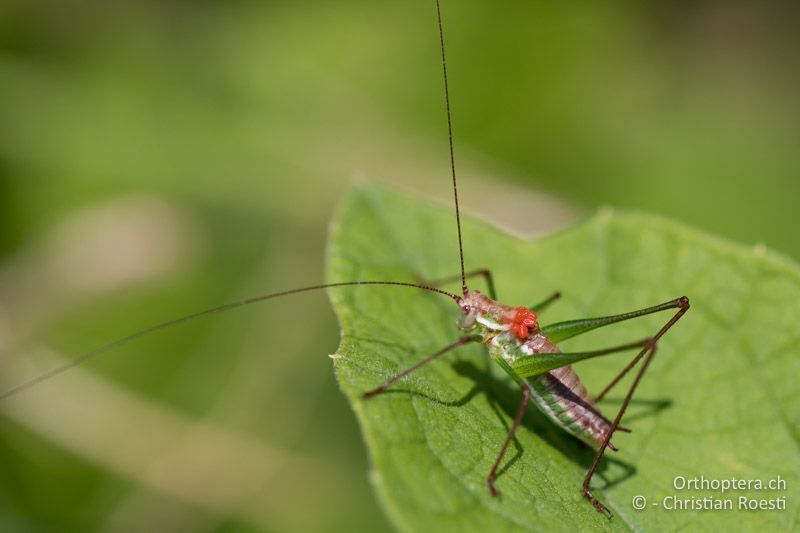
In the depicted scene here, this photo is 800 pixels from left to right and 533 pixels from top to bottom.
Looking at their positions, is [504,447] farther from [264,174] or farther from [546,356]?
[264,174]

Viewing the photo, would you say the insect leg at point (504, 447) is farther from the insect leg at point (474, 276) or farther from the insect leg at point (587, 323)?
the insect leg at point (474, 276)

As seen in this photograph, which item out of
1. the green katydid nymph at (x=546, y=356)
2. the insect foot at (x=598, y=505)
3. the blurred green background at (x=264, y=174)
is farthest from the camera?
the blurred green background at (x=264, y=174)

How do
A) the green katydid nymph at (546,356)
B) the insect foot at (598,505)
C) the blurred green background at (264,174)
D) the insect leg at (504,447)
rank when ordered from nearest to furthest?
the insect leg at (504,447), the insect foot at (598,505), the green katydid nymph at (546,356), the blurred green background at (264,174)

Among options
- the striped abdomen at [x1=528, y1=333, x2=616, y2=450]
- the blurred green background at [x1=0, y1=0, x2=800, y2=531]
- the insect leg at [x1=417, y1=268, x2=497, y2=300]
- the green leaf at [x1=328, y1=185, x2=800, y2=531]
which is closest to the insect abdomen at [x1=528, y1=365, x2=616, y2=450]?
the striped abdomen at [x1=528, y1=333, x2=616, y2=450]

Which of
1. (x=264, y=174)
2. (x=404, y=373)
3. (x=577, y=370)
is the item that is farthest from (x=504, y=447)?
(x=264, y=174)

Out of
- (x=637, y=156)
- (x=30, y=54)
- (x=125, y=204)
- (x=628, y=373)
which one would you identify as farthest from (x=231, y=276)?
(x=637, y=156)

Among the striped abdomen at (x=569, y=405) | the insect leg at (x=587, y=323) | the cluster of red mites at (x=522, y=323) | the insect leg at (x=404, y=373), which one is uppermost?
the insect leg at (x=587, y=323)

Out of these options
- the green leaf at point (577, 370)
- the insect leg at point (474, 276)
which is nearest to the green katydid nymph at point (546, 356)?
the green leaf at point (577, 370)
